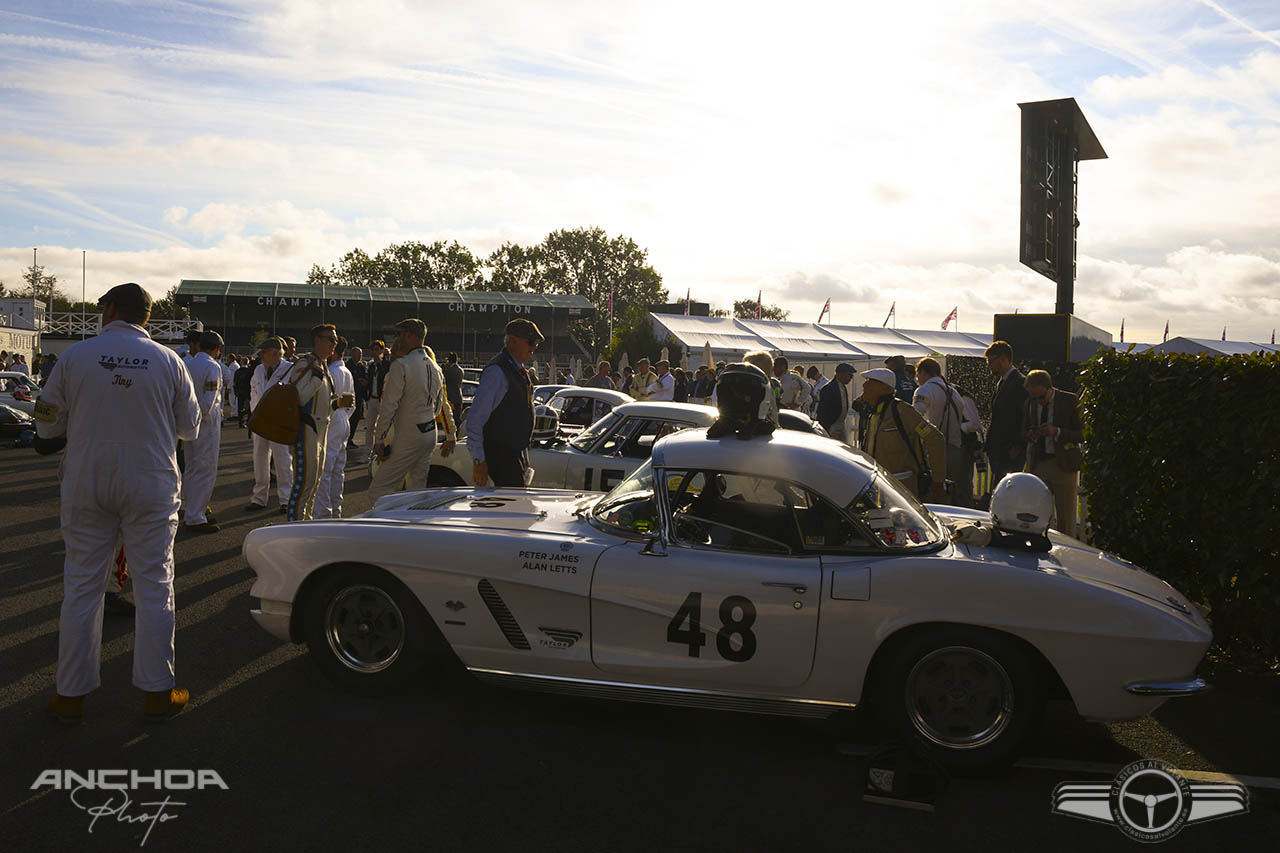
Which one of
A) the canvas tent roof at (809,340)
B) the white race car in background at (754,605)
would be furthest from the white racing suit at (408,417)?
the canvas tent roof at (809,340)

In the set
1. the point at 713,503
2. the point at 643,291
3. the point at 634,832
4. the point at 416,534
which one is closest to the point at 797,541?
the point at 713,503

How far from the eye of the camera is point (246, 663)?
5.20 m

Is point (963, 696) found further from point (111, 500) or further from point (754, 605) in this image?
point (111, 500)

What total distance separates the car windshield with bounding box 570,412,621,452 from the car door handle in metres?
4.56

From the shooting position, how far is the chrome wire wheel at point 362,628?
4.70 meters

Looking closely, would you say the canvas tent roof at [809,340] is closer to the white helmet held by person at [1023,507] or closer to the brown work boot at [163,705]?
the white helmet held by person at [1023,507]

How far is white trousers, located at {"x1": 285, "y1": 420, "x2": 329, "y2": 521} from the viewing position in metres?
7.82

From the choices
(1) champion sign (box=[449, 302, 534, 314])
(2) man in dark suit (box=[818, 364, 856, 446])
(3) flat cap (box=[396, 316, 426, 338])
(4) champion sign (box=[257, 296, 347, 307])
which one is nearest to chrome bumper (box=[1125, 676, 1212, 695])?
(3) flat cap (box=[396, 316, 426, 338])

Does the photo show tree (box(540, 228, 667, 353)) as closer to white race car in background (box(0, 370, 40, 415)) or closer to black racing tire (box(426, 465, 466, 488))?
white race car in background (box(0, 370, 40, 415))

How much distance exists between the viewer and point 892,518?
4.42 meters

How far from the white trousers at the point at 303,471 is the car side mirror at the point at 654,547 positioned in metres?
4.36

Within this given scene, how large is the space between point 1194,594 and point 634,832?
13.9 feet

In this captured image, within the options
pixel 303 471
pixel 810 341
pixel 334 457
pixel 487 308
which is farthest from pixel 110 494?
pixel 487 308

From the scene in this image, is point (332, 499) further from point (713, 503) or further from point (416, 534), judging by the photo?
point (713, 503)
